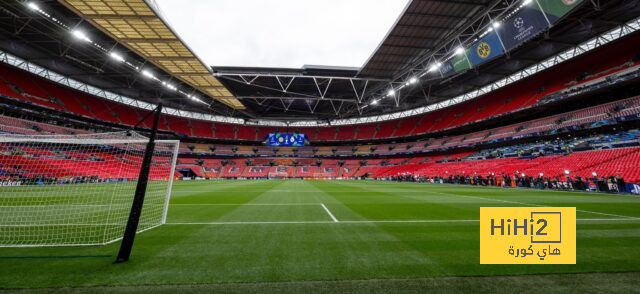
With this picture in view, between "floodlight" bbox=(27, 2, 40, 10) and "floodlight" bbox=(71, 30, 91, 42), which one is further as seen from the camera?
"floodlight" bbox=(71, 30, 91, 42)

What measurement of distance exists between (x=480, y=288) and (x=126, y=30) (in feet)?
73.2

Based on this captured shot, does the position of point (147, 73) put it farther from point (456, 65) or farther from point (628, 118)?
point (628, 118)

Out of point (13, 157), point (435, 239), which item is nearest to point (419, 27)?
point (435, 239)

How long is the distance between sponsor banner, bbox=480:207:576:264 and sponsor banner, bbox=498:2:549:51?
48.4ft

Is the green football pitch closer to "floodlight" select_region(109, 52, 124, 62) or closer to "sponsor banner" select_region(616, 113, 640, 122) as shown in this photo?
"sponsor banner" select_region(616, 113, 640, 122)

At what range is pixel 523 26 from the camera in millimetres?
13648

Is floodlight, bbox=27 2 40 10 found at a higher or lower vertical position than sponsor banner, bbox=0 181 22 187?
higher

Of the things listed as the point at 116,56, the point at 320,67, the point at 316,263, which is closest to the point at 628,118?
the point at 320,67

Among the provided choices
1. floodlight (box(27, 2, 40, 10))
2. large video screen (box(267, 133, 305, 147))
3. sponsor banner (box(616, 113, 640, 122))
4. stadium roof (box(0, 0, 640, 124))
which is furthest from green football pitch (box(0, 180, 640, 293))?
large video screen (box(267, 133, 305, 147))

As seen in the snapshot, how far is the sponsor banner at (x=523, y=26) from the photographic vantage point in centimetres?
1296

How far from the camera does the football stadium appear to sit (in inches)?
129

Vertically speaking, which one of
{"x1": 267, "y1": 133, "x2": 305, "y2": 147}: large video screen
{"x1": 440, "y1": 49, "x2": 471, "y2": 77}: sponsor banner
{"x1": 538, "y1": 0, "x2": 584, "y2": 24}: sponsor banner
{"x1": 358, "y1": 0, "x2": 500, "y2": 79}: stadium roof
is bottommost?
{"x1": 267, "y1": 133, "x2": 305, "y2": 147}: large video screen

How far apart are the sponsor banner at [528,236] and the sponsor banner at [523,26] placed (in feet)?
48.4

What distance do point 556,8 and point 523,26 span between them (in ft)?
4.90
